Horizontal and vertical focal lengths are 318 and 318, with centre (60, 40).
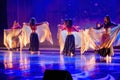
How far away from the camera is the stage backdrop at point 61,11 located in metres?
14.0

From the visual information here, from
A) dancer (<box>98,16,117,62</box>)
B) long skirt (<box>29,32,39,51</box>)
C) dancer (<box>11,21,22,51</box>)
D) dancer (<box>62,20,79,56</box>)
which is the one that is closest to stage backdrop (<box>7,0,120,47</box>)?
dancer (<box>11,21,22,51</box>)

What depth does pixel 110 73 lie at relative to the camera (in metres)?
7.70

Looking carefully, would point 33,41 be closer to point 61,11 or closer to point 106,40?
point 61,11

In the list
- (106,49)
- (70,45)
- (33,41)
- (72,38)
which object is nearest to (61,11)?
(33,41)

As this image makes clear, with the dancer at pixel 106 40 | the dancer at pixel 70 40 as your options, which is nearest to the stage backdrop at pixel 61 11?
the dancer at pixel 70 40

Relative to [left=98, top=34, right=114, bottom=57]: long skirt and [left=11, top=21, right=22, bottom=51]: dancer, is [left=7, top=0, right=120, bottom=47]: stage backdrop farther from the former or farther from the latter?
[left=98, top=34, right=114, bottom=57]: long skirt

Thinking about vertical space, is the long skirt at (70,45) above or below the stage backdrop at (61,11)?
below

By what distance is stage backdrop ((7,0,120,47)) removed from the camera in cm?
1395

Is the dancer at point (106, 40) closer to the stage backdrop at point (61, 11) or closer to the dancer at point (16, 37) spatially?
the stage backdrop at point (61, 11)

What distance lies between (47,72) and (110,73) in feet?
13.4

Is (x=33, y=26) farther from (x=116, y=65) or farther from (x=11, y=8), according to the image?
(x=116, y=65)

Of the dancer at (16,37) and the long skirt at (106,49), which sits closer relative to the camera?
the long skirt at (106,49)

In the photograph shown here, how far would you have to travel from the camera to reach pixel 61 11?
14805mm

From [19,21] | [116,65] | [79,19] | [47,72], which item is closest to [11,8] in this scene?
[19,21]
